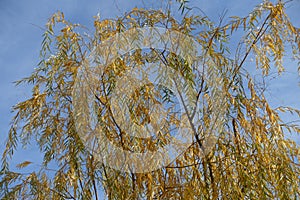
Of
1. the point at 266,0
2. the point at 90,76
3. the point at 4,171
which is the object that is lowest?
the point at 4,171

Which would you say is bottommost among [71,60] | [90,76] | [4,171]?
[4,171]

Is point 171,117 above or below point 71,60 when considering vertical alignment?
below

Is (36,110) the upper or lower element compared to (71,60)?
lower

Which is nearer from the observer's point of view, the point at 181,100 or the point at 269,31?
the point at 181,100

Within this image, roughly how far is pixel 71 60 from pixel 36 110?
46 cm

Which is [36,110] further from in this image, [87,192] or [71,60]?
[87,192]

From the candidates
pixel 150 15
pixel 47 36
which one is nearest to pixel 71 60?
pixel 47 36

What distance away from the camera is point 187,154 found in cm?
341

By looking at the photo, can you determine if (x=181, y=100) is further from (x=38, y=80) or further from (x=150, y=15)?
(x=38, y=80)

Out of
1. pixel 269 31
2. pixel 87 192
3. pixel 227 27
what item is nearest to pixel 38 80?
pixel 87 192

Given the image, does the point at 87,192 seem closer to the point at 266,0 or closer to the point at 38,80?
the point at 38,80

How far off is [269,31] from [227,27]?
32 centimetres

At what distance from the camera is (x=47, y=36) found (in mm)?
3744

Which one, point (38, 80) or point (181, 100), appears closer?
point (181, 100)
